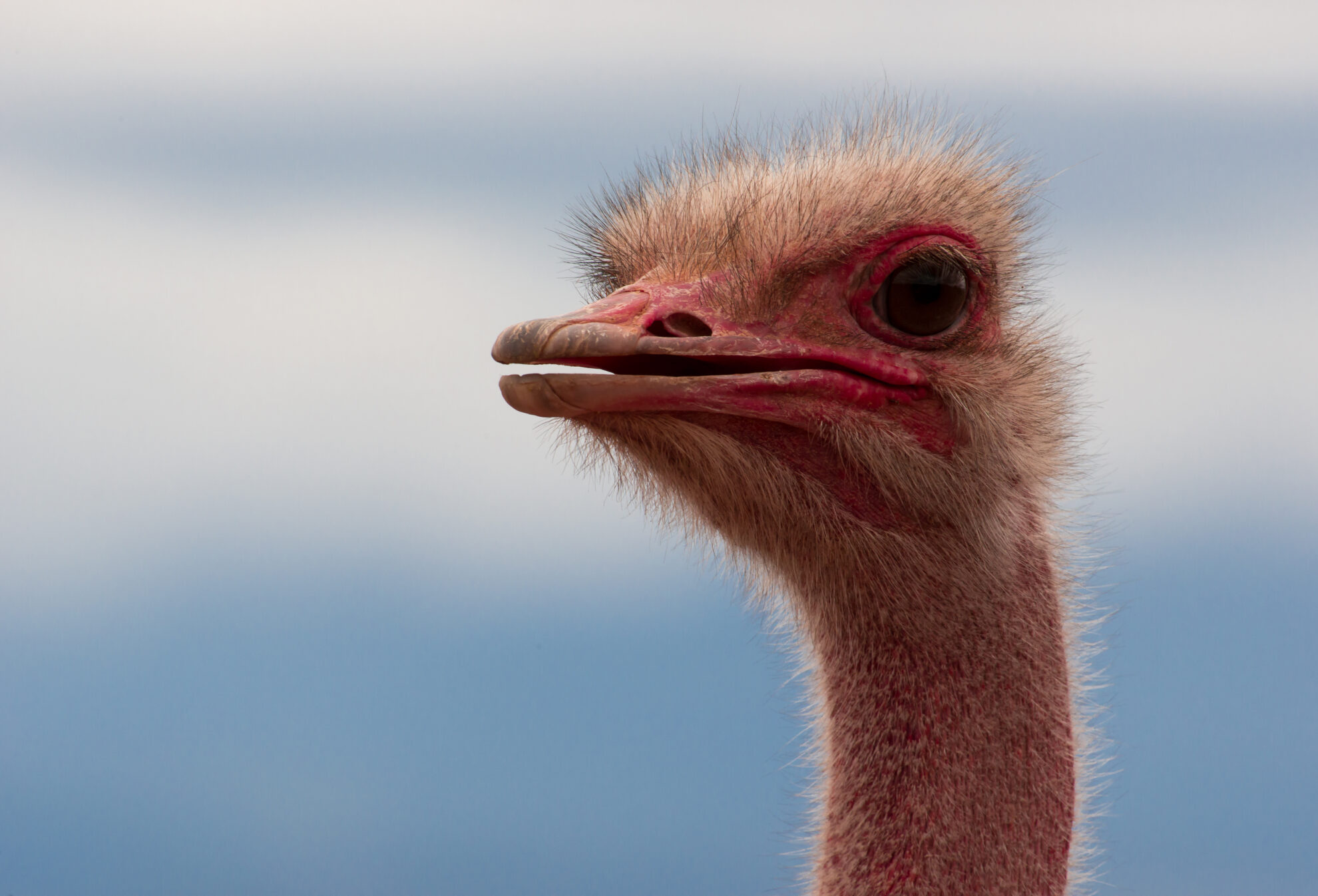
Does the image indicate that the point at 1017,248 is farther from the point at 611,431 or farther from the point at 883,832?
the point at 883,832

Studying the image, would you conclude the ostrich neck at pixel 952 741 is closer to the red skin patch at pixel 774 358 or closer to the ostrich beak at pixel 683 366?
the red skin patch at pixel 774 358

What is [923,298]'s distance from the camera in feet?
8.28

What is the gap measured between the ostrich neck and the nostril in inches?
22.0

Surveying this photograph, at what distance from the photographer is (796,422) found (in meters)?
2.41

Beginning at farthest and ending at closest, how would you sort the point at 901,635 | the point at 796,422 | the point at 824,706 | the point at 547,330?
the point at 824,706 < the point at 901,635 < the point at 796,422 < the point at 547,330

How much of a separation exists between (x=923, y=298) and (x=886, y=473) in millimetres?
303

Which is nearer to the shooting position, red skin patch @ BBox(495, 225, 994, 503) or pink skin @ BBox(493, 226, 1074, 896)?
red skin patch @ BBox(495, 225, 994, 503)

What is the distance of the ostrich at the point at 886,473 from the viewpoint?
8.00 feet

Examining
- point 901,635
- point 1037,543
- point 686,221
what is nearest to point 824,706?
point 901,635

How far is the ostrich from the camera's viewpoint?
244 centimetres

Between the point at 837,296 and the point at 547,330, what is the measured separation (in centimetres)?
56

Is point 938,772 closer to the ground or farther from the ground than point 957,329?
closer to the ground

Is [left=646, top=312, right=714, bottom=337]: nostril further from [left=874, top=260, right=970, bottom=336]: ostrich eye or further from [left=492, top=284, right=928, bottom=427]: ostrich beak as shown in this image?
[left=874, top=260, right=970, bottom=336]: ostrich eye

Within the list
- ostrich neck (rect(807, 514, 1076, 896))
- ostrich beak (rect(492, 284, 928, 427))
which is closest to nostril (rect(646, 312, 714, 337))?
ostrich beak (rect(492, 284, 928, 427))
